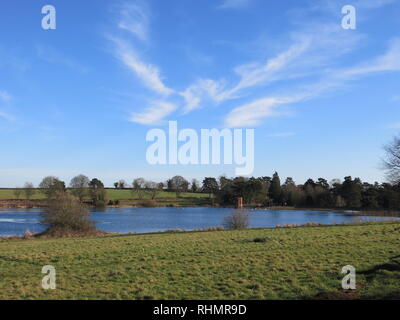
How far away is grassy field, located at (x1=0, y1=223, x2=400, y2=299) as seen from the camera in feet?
29.6

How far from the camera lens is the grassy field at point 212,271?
9008 millimetres

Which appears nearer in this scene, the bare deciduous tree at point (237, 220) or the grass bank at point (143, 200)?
the bare deciduous tree at point (237, 220)

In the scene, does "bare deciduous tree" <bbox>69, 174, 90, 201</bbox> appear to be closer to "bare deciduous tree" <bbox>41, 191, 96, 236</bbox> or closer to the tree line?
the tree line

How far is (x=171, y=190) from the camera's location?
11662cm

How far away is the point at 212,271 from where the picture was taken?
11.7 m

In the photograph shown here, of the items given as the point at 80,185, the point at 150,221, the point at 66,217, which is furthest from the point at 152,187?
the point at 66,217

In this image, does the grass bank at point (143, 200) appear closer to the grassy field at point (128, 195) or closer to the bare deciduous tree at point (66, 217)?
the grassy field at point (128, 195)

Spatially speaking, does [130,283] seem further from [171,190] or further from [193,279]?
[171,190]

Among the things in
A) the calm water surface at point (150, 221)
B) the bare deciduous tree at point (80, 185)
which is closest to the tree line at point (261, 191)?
the bare deciduous tree at point (80, 185)

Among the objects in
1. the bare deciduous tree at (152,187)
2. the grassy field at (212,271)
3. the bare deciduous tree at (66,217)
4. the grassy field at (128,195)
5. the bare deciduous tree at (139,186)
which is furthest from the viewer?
the bare deciduous tree at (152,187)

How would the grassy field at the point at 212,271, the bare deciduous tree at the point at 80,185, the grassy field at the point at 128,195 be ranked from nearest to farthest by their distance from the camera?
the grassy field at the point at 212,271, the bare deciduous tree at the point at 80,185, the grassy field at the point at 128,195
